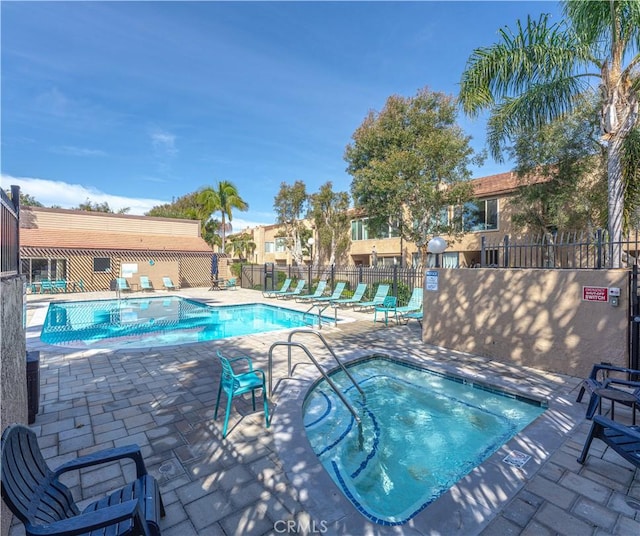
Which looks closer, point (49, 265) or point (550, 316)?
point (550, 316)

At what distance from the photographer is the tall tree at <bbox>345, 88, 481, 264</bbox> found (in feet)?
49.9

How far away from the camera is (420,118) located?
615 inches

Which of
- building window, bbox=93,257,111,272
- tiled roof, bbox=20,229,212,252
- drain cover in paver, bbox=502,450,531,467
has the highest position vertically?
tiled roof, bbox=20,229,212,252

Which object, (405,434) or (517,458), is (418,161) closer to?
(405,434)

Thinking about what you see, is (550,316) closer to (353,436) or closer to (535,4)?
(353,436)

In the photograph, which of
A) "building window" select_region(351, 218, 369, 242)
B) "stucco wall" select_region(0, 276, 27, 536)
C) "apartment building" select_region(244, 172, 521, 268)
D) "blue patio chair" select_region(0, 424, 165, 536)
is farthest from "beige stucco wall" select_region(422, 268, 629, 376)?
"building window" select_region(351, 218, 369, 242)

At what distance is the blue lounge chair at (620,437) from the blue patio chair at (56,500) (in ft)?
11.4

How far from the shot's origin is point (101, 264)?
21.4 metres

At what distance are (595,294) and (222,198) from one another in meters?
27.9

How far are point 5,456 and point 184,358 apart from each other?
5096 millimetres

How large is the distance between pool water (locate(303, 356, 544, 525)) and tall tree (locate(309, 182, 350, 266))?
1944 cm

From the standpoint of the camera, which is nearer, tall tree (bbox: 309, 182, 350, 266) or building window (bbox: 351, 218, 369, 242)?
tall tree (bbox: 309, 182, 350, 266)

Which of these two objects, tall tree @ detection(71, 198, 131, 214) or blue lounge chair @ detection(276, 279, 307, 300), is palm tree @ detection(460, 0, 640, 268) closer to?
blue lounge chair @ detection(276, 279, 307, 300)

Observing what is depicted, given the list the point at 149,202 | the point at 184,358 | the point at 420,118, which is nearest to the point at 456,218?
the point at 420,118
